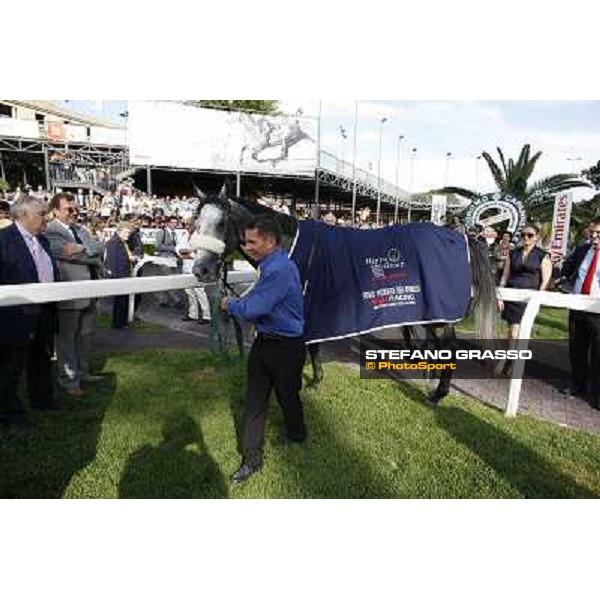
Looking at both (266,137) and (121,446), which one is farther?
(266,137)

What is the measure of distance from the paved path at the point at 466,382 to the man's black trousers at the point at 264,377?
2537 millimetres

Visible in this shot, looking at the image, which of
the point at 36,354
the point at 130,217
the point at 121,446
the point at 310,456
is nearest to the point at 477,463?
the point at 310,456

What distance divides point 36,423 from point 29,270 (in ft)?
4.25

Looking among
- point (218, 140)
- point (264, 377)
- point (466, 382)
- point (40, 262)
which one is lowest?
point (466, 382)

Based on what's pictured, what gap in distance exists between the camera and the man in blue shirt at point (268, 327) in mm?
2865

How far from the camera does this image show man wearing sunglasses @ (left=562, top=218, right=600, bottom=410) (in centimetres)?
468

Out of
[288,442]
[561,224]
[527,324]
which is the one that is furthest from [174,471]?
[561,224]

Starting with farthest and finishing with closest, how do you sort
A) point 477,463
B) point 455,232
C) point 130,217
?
1. point 130,217
2. point 455,232
3. point 477,463

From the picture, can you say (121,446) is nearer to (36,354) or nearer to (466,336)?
(36,354)

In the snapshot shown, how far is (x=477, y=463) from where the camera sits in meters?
3.40

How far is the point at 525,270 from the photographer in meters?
5.55

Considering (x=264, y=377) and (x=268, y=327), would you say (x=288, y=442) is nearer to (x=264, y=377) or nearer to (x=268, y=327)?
(x=264, y=377)

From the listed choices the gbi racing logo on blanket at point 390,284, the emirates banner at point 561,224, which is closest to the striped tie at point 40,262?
the gbi racing logo on blanket at point 390,284

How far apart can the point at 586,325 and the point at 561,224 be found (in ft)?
28.8
